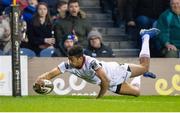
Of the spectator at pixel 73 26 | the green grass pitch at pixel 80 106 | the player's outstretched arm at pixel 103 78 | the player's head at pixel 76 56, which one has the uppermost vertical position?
the spectator at pixel 73 26

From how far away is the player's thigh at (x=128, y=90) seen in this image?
18.9 metres

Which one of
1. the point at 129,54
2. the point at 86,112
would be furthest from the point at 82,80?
the point at 86,112

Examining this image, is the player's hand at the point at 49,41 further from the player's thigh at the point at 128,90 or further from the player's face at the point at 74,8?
the player's thigh at the point at 128,90

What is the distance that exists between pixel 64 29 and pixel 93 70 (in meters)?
3.88

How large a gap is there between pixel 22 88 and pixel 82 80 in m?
1.48

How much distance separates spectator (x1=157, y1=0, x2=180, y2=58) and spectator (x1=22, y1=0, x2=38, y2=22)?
3333 millimetres

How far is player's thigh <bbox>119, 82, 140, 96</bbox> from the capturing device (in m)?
18.9

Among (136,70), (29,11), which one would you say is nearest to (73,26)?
(29,11)

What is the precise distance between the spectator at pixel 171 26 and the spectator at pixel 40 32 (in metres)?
2.94

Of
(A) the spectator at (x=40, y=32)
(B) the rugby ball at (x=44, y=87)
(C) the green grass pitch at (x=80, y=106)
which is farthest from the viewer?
(A) the spectator at (x=40, y=32)

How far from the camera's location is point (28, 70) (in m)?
20.2

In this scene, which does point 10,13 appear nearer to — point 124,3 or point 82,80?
point 82,80

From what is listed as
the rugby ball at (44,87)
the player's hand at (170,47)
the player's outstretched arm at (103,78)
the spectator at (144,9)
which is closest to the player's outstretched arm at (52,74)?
the rugby ball at (44,87)

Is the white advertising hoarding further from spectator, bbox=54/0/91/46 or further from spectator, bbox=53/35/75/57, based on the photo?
spectator, bbox=54/0/91/46
